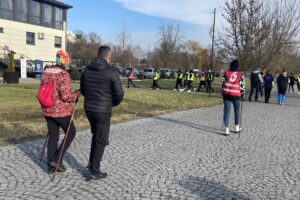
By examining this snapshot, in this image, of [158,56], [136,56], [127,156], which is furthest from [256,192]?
[136,56]

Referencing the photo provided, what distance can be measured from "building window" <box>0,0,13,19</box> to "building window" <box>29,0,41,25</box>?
2.98 metres

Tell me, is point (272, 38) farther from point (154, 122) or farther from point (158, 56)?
point (158, 56)

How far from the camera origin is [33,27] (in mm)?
44125

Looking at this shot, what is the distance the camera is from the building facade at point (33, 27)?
4084cm

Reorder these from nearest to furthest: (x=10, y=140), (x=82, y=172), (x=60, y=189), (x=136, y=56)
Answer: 1. (x=60, y=189)
2. (x=82, y=172)
3. (x=10, y=140)
4. (x=136, y=56)

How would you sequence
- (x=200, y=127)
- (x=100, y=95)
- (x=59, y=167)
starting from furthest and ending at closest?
(x=200, y=127)
(x=59, y=167)
(x=100, y=95)

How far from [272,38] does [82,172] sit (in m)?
22.8

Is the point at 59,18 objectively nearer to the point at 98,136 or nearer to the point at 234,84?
the point at 234,84

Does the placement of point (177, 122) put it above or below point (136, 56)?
below

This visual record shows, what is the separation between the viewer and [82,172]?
5637 millimetres

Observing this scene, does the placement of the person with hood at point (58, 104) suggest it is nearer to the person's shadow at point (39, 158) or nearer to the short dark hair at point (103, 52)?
the person's shadow at point (39, 158)

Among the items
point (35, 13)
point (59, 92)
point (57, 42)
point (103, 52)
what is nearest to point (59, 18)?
point (57, 42)

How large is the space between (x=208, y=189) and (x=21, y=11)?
4236cm

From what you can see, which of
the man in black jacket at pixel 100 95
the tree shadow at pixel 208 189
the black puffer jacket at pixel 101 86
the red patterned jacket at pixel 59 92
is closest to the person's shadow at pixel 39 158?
the man in black jacket at pixel 100 95
